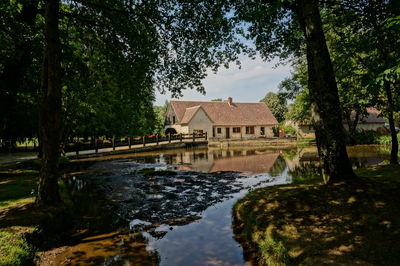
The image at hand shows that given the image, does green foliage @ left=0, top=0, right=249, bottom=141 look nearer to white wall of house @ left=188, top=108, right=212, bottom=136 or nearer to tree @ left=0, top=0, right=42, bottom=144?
tree @ left=0, top=0, right=42, bottom=144

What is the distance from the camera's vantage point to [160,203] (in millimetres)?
9266

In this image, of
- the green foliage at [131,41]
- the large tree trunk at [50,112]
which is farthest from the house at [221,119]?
the large tree trunk at [50,112]

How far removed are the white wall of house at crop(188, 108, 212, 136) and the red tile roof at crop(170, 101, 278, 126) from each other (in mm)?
1048

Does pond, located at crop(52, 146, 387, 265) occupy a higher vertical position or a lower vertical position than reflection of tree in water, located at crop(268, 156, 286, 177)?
lower

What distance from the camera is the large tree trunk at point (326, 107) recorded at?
6.05 meters

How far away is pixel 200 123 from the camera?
147 ft

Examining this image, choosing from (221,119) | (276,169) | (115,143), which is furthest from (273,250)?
(221,119)

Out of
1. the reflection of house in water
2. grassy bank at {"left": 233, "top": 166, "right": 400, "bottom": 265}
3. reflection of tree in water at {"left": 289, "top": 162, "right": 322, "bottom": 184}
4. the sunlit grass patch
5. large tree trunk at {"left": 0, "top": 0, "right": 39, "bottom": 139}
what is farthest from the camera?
the reflection of house in water

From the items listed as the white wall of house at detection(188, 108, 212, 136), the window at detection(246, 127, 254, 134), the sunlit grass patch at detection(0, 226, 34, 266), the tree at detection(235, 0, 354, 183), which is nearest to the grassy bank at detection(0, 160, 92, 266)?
the sunlit grass patch at detection(0, 226, 34, 266)

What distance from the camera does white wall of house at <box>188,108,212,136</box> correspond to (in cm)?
4415

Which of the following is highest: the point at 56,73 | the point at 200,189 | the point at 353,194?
the point at 56,73

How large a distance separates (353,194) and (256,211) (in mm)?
2381

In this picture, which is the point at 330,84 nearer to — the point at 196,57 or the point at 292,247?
the point at 292,247

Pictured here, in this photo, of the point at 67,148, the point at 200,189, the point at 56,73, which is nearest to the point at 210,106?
the point at 67,148
